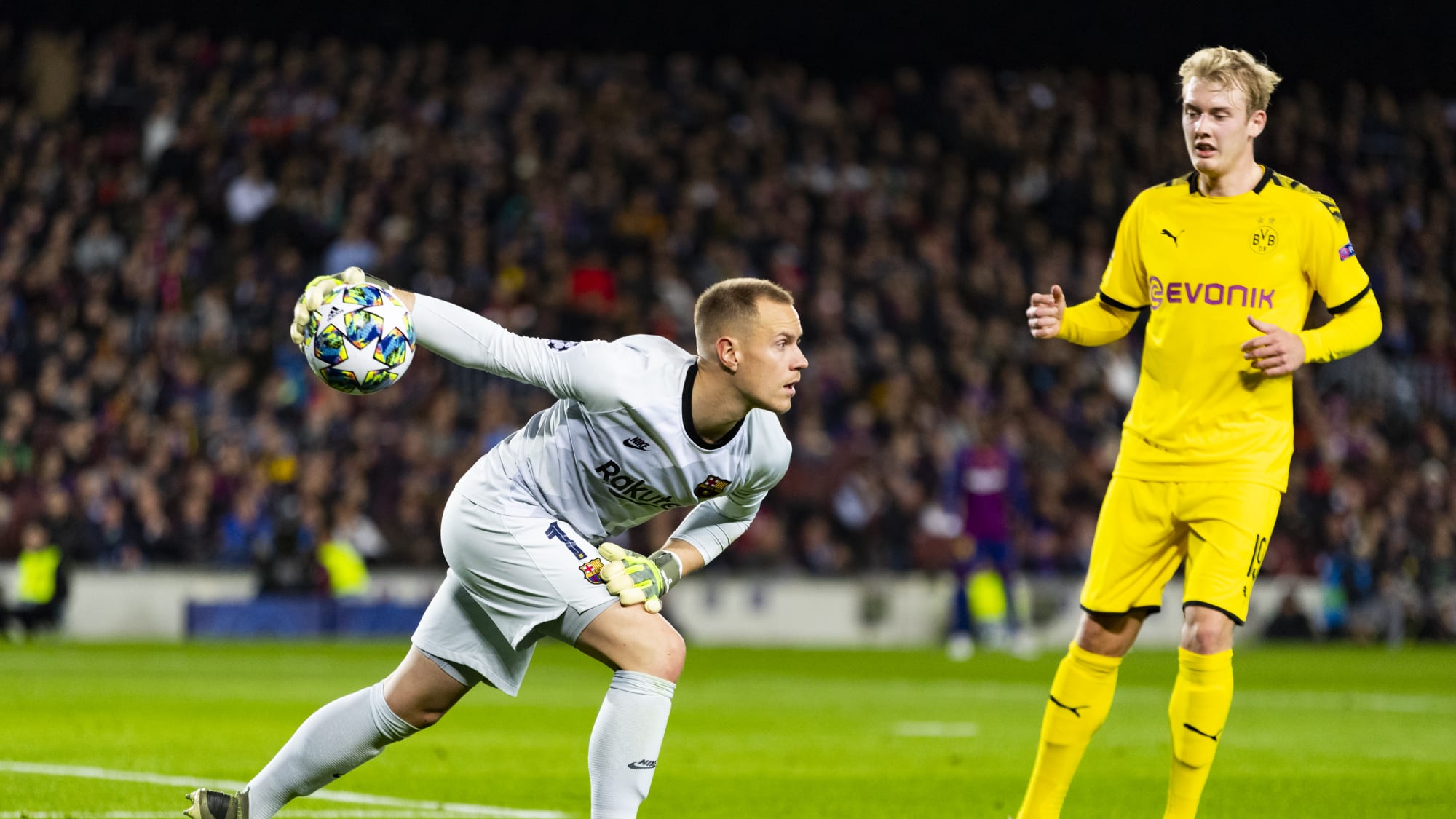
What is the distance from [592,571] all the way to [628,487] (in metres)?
0.33

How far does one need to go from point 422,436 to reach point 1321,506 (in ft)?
32.6

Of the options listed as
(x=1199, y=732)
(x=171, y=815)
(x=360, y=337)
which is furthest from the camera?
(x=171, y=815)

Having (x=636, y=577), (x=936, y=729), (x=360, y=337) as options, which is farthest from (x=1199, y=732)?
(x=936, y=729)

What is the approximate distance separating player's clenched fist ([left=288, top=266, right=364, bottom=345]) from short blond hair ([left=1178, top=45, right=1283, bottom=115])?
265cm

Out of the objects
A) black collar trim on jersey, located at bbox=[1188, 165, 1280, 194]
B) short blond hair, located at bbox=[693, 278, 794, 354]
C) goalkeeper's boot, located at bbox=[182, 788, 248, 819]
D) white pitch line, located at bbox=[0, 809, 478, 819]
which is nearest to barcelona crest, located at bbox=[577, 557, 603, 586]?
short blond hair, located at bbox=[693, 278, 794, 354]

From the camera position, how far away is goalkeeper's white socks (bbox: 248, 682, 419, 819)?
5.38 metres

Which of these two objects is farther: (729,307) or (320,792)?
(320,792)

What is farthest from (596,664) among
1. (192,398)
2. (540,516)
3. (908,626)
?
(540,516)

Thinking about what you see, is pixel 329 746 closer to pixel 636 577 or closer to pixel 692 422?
pixel 636 577

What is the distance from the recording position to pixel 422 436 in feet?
66.0

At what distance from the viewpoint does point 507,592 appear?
5184 mm

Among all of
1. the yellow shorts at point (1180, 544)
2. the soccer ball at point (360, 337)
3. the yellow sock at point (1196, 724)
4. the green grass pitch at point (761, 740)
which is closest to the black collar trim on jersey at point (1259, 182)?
the yellow shorts at point (1180, 544)

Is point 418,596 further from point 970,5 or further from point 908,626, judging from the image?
point 970,5

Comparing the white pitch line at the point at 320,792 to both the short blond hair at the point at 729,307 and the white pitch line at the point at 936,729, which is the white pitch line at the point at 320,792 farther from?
the white pitch line at the point at 936,729
